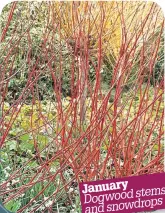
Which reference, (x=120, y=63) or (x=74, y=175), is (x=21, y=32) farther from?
(x=74, y=175)

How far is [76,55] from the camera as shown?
3.14 m

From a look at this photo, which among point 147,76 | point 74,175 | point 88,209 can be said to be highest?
point 147,76

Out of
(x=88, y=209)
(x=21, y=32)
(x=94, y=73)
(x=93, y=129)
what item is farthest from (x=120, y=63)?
(x=88, y=209)

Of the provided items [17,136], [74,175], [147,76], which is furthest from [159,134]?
[17,136]

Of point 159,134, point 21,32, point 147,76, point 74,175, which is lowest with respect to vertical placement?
point 74,175

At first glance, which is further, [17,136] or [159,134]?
[159,134]

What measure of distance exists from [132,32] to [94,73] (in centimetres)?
33

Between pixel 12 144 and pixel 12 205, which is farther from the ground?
pixel 12 144

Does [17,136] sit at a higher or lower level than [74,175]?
higher

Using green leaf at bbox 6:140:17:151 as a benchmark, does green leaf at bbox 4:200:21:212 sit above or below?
below

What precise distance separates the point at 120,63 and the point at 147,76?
0.61 feet

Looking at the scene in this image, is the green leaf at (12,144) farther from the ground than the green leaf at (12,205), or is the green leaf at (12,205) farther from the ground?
the green leaf at (12,144)

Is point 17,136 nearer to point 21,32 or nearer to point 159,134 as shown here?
point 21,32

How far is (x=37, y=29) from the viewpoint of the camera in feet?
10.0
